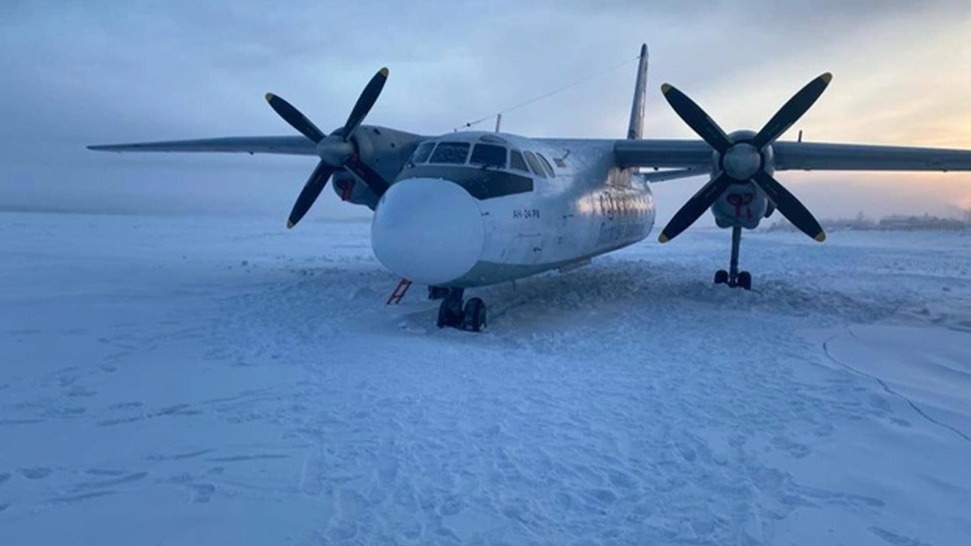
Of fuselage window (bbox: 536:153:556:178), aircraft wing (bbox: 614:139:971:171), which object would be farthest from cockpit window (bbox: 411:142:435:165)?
aircraft wing (bbox: 614:139:971:171)

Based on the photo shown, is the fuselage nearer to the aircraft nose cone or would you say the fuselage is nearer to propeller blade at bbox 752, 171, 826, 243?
the aircraft nose cone

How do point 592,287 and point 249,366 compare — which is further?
point 592,287

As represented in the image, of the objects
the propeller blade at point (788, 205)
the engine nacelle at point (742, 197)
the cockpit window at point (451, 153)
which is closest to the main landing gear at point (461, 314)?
the cockpit window at point (451, 153)

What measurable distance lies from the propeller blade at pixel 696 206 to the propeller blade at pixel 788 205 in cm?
68

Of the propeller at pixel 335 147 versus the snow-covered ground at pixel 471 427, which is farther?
the propeller at pixel 335 147

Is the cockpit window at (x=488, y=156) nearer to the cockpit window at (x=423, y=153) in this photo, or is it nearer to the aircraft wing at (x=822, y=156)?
the cockpit window at (x=423, y=153)

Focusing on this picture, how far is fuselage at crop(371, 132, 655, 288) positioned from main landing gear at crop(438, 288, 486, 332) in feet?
1.22

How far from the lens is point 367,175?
582 inches

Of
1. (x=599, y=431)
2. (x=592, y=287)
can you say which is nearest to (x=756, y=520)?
(x=599, y=431)

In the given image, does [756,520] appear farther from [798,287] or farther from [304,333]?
[798,287]

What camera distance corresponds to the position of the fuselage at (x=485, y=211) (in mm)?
9133

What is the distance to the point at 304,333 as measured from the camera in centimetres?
931

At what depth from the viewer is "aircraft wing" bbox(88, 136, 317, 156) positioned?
58.1ft

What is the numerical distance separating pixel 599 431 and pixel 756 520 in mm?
1692
